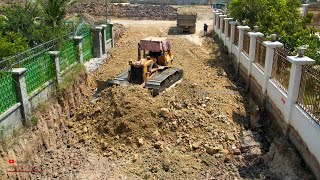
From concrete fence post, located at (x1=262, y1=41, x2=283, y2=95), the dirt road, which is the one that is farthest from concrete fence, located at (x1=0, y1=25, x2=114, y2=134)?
concrete fence post, located at (x1=262, y1=41, x2=283, y2=95)

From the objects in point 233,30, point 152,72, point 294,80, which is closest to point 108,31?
point 233,30

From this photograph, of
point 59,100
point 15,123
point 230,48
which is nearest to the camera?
point 15,123

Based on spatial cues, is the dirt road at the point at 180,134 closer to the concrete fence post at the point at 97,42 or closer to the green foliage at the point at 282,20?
the green foliage at the point at 282,20

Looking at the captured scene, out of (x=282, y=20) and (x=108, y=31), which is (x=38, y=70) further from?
(x=282, y=20)

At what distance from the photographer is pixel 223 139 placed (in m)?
9.32

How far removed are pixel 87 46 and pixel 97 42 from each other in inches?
34.9

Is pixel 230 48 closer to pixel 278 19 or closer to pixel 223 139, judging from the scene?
pixel 278 19

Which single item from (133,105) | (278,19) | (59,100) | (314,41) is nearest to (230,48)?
(278,19)

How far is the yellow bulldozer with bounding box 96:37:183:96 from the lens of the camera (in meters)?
11.6

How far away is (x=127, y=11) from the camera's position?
39.9m

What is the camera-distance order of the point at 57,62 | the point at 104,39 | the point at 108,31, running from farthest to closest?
the point at 108,31
the point at 104,39
the point at 57,62

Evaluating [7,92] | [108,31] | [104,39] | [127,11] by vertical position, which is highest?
[127,11]

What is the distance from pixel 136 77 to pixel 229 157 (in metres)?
4.78

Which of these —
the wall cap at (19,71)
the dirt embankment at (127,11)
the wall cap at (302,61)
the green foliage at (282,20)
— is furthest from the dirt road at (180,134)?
the dirt embankment at (127,11)
